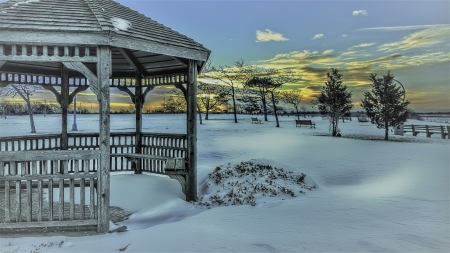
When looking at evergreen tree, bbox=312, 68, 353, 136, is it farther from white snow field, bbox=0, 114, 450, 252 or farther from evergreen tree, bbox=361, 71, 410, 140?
white snow field, bbox=0, 114, 450, 252

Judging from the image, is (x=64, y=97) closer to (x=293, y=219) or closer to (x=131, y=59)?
(x=131, y=59)

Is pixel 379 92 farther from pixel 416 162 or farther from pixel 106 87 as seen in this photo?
pixel 106 87

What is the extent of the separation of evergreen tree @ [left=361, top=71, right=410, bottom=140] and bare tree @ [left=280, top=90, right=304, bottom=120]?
2221 centimetres

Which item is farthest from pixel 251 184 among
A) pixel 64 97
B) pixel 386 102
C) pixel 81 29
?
pixel 386 102

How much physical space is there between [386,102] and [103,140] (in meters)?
24.1

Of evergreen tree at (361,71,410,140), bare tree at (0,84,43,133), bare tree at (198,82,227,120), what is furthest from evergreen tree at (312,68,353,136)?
bare tree at (0,84,43,133)

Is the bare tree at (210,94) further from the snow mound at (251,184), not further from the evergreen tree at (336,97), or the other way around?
the snow mound at (251,184)

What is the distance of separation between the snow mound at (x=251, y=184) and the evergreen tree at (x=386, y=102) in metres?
16.9

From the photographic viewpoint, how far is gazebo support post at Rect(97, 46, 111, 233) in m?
5.11

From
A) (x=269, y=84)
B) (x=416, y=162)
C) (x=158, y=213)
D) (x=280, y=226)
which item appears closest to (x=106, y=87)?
(x=158, y=213)

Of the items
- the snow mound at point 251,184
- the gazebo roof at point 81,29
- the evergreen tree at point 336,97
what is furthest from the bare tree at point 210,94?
the gazebo roof at point 81,29

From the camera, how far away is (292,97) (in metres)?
54.8

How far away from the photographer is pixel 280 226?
5.35 m

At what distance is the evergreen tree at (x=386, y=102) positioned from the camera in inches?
909
